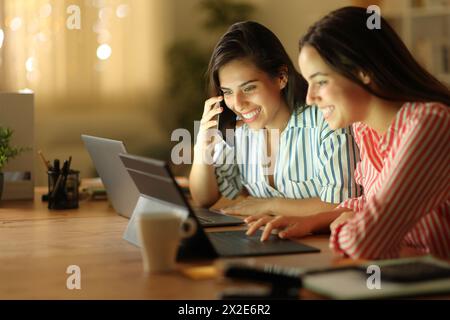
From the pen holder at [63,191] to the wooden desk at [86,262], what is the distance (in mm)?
176

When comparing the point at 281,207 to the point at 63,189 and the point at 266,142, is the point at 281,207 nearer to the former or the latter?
the point at 266,142

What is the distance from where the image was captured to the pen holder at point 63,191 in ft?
7.79

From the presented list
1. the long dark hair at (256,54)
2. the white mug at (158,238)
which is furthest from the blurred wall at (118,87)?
the white mug at (158,238)

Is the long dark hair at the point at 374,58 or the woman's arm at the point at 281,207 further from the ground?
the long dark hair at the point at 374,58

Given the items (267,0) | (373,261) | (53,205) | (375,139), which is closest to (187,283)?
(373,261)

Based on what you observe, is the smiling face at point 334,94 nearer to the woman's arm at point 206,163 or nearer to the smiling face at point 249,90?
the smiling face at point 249,90

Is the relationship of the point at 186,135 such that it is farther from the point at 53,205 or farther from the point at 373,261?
the point at 373,261

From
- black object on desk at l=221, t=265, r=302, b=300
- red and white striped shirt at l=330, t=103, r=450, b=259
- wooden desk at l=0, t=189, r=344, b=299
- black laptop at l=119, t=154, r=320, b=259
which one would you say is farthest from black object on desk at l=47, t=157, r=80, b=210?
black object on desk at l=221, t=265, r=302, b=300

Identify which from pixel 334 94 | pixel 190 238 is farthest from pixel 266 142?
pixel 190 238

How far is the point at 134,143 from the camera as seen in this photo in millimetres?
5078

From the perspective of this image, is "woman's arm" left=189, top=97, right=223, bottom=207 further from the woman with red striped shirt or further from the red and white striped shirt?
the red and white striped shirt

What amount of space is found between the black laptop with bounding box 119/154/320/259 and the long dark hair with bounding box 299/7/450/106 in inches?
14.9

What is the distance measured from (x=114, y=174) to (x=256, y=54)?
1.94 feet

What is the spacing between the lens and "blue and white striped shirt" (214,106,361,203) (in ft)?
7.03
